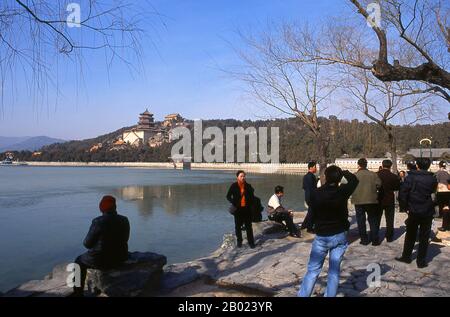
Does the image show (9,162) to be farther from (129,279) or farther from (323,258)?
(323,258)

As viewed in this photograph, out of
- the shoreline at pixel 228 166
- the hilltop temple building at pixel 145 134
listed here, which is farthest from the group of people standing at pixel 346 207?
the hilltop temple building at pixel 145 134

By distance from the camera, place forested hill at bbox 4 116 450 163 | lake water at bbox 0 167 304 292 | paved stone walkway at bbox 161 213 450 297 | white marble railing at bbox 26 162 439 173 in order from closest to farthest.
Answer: paved stone walkway at bbox 161 213 450 297, lake water at bbox 0 167 304 292, forested hill at bbox 4 116 450 163, white marble railing at bbox 26 162 439 173

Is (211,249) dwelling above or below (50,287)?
below

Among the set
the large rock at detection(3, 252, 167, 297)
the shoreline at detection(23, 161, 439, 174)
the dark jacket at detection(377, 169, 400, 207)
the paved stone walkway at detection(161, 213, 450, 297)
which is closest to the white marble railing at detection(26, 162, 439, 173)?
the shoreline at detection(23, 161, 439, 174)

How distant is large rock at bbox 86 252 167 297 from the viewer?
4.28 m

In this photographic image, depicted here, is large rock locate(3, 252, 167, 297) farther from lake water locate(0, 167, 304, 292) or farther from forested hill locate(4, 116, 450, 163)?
forested hill locate(4, 116, 450, 163)

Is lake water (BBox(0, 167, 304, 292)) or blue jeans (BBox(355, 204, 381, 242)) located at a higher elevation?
blue jeans (BBox(355, 204, 381, 242))

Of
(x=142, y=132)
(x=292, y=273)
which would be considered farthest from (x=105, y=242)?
(x=142, y=132)

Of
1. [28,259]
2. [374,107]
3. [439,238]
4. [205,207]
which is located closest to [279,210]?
[439,238]

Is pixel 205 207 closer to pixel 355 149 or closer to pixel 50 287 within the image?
pixel 50 287

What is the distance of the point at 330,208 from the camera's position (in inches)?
152

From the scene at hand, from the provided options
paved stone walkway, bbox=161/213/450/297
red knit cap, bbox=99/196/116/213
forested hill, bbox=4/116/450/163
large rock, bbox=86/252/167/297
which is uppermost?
forested hill, bbox=4/116/450/163
